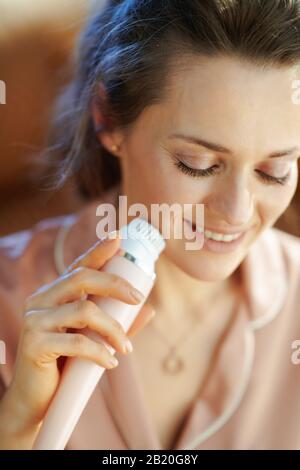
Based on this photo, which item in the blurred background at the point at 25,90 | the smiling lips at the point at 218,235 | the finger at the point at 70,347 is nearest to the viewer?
the finger at the point at 70,347

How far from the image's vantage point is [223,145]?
744 millimetres

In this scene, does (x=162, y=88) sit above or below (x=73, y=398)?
above

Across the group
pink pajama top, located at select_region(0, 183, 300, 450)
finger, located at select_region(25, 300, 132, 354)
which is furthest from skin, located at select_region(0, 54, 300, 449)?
pink pajama top, located at select_region(0, 183, 300, 450)

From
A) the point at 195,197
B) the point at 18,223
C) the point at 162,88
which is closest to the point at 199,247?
the point at 195,197

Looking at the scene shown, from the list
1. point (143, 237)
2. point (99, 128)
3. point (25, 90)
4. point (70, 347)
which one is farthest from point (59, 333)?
point (25, 90)

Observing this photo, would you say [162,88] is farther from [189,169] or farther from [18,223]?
[18,223]

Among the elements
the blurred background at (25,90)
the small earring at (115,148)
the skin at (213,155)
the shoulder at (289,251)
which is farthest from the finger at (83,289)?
the blurred background at (25,90)

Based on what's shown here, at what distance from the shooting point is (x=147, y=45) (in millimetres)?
812

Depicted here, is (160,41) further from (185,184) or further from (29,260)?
(29,260)

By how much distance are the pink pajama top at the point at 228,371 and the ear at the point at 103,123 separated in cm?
13

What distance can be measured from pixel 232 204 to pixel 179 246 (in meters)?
0.11

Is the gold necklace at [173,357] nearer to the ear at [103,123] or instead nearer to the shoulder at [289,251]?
the shoulder at [289,251]

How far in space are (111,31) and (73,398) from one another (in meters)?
0.44

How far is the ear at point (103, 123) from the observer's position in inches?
35.8
